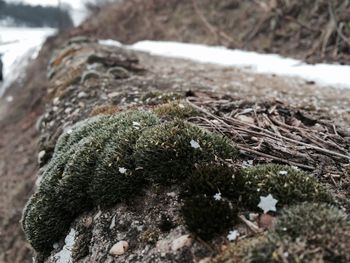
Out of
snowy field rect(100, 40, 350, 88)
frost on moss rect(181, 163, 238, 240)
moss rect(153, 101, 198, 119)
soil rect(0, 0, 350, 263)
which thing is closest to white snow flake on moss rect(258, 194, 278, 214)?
frost on moss rect(181, 163, 238, 240)

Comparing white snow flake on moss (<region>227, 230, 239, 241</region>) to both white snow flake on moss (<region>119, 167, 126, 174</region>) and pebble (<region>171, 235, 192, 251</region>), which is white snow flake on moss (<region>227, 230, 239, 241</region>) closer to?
pebble (<region>171, 235, 192, 251</region>)

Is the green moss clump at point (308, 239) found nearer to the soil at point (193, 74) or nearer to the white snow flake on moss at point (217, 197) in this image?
the white snow flake on moss at point (217, 197)

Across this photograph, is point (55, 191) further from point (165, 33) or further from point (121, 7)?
point (121, 7)

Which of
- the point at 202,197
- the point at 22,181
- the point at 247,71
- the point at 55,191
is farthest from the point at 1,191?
the point at 202,197

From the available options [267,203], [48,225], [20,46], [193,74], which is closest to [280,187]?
[267,203]

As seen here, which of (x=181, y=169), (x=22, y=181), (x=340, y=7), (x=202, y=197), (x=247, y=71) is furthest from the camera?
(x=340, y=7)

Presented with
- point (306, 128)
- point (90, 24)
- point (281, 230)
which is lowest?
point (90, 24)

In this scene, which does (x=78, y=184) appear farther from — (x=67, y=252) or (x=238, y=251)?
(x=238, y=251)
